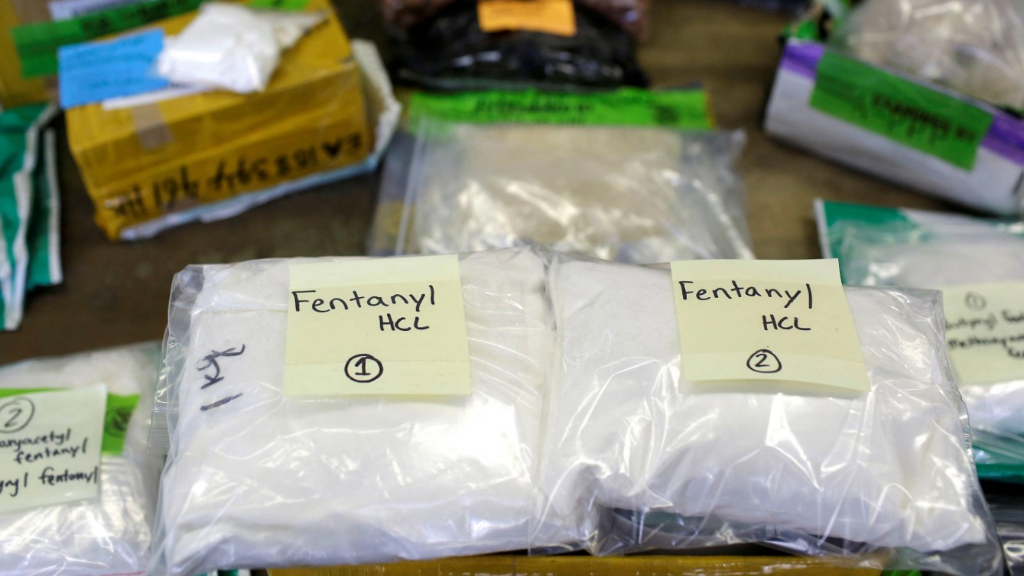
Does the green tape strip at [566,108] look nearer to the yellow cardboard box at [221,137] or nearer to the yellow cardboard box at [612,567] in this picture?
the yellow cardboard box at [221,137]

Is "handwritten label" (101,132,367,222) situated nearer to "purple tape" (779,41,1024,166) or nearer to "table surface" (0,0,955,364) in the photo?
"table surface" (0,0,955,364)

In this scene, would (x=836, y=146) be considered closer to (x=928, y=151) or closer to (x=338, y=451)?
(x=928, y=151)

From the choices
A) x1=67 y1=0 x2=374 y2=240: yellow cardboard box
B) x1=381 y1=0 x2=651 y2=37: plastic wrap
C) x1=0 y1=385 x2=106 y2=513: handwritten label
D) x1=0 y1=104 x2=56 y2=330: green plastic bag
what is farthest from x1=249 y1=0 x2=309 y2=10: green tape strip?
x1=0 y1=385 x2=106 y2=513: handwritten label

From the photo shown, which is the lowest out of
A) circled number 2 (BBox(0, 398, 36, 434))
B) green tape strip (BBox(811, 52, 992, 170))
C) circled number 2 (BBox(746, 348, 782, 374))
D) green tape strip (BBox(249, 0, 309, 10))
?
circled number 2 (BBox(0, 398, 36, 434))

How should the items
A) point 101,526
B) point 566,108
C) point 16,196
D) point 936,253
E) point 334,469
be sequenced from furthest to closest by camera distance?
point 566,108 → point 16,196 → point 936,253 → point 101,526 → point 334,469

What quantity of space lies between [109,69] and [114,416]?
1.44 ft

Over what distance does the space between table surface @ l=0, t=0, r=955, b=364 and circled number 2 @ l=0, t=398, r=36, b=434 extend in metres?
0.16

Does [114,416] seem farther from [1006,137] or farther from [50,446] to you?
[1006,137]

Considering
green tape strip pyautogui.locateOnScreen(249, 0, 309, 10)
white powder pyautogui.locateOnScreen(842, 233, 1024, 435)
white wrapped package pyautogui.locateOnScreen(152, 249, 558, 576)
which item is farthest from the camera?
green tape strip pyautogui.locateOnScreen(249, 0, 309, 10)

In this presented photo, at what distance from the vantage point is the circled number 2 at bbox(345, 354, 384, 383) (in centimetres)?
48

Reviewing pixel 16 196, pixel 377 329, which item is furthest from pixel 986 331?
pixel 16 196

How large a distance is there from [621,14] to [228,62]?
58 centimetres

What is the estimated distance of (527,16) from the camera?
107 centimetres

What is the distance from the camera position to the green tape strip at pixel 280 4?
3.17 feet
